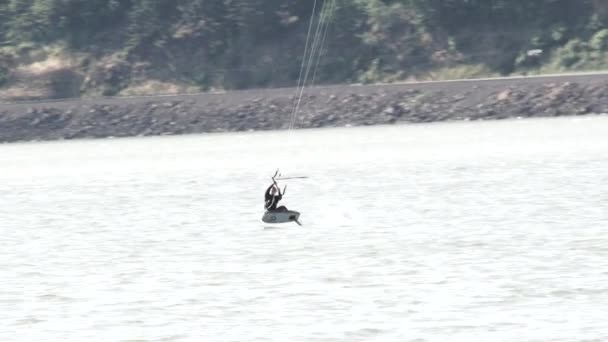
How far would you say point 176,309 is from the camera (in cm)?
2481

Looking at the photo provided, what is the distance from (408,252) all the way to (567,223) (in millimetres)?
5716

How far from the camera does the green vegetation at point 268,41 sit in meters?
101

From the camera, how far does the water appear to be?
22891mm

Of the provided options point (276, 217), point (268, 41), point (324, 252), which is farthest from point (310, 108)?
point (324, 252)

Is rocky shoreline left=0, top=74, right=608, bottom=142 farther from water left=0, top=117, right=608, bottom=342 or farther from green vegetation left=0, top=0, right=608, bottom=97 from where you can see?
water left=0, top=117, right=608, bottom=342

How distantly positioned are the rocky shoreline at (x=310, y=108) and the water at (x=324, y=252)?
83.2 feet

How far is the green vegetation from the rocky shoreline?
4500 mm

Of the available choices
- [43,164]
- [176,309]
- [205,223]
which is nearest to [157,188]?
[205,223]

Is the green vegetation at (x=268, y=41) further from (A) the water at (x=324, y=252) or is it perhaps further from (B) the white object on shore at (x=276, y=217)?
(B) the white object on shore at (x=276, y=217)

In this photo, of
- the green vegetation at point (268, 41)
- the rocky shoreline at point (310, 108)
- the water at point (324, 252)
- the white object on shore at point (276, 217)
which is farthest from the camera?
the green vegetation at point (268, 41)

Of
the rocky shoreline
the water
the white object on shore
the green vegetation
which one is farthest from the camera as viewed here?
the green vegetation

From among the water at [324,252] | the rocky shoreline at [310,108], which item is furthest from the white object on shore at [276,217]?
the rocky shoreline at [310,108]

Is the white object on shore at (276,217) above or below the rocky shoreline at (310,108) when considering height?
above

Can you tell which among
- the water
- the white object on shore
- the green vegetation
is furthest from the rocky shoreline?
the white object on shore
